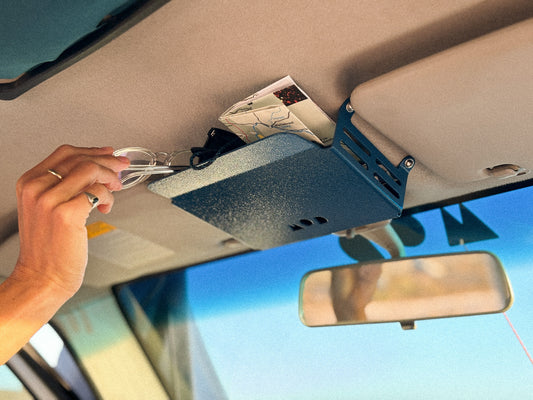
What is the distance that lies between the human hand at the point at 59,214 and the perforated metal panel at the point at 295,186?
1.26 feet

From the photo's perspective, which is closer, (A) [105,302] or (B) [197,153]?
(B) [197,153]

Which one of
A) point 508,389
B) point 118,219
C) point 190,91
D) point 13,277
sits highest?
point 190,91

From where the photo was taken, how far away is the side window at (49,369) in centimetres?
247

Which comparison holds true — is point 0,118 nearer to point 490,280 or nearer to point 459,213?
point 490,280

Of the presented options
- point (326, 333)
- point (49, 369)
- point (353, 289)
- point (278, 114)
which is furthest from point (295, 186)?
point (49, 369)

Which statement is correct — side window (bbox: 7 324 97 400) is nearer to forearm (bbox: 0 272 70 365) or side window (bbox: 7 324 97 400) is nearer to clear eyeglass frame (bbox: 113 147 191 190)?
clear eyeglass frame (bbox: 113 147 191 190)

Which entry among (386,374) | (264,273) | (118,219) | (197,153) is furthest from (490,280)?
(118,219)

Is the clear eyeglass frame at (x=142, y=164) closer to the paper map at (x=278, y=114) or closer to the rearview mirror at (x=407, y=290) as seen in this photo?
the paper map at (x=278, y=114)

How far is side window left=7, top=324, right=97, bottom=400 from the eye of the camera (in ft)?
8.10

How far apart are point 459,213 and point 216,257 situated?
122 centimetres

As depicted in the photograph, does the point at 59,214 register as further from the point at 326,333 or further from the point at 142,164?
the point at 326,333

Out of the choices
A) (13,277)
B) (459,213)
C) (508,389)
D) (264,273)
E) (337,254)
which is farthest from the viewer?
(264,273)

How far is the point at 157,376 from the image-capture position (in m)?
2.72

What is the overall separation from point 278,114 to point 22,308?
2.17 ft
